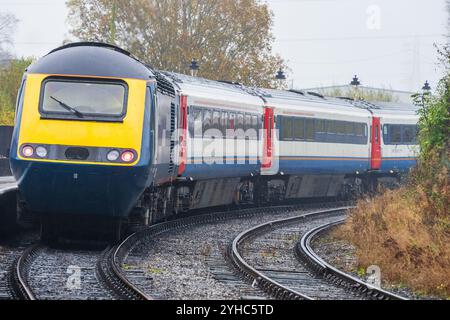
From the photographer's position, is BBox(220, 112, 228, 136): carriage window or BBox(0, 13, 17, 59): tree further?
BBox(0, 13, 17, 59): tree

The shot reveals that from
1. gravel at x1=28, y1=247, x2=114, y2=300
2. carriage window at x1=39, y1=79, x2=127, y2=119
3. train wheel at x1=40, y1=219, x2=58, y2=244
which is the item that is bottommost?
gravel at x1=28, y1=247, x2=114, y2=300

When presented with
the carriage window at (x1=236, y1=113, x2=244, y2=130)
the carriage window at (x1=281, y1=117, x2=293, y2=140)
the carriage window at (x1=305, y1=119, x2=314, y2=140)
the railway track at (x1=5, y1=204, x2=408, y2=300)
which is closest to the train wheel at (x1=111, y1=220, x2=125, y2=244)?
the railway track at (x1=5, y1=204, x2=408, y2=300)

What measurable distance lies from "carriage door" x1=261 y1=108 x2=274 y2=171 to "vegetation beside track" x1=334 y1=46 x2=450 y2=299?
6.15 meters

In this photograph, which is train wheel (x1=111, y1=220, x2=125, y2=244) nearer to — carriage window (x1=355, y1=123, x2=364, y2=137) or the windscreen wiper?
Result: the windscreen wiper

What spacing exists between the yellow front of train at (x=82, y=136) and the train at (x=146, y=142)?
15mm

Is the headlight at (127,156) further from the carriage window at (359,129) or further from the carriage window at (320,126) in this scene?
the carriage window at (359,129)

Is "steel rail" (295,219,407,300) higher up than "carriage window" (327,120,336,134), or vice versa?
"carriage window" (327,120,336,134)

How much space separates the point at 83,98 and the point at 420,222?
18.4 ft

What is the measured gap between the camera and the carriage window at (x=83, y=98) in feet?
53.9

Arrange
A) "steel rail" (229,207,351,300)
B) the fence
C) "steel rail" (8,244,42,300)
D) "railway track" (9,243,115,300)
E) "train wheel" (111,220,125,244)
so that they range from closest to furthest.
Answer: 1. "steel rail" (8,244,42,300)
2. "railway track" (9,243,115,300)
3. "steel rail" (229,207,351,300)
4. "train wheel" (111,220,125,244)
5. the fence

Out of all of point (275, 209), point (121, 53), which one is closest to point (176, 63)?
point (275, 209)

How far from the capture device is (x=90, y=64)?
16.9m

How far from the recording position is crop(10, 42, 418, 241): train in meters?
16.3
